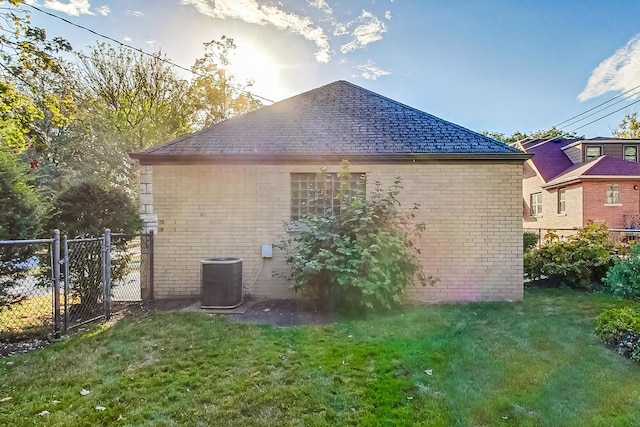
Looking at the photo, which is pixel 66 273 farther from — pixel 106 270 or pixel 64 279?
pixel 106 270

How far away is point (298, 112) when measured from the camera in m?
8.93

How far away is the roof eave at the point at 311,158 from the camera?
23.7 ft

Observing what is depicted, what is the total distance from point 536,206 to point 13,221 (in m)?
25.9

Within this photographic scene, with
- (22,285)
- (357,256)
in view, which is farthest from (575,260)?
(22,285)

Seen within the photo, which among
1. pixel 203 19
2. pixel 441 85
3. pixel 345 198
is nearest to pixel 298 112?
pixel 345 198

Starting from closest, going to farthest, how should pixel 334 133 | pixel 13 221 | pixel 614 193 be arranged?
pixel 13 221, pixel 334 133, pixel 614 193

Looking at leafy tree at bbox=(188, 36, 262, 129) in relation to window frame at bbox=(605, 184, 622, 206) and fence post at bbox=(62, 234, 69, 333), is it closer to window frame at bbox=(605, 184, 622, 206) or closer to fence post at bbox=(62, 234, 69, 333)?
Answer: fence post at bbox=(62, 234, 69, 333)

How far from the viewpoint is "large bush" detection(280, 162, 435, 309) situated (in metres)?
6.03

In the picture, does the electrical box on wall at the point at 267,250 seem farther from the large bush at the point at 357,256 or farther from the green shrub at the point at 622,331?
the green shrub at the point at 622,331

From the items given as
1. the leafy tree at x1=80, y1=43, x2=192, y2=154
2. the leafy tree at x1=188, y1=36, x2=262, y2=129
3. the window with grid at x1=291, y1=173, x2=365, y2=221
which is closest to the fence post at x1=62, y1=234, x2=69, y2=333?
the window with grid at x1=291, y1=173, x2=365, y2=221

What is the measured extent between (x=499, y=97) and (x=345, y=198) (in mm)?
12926

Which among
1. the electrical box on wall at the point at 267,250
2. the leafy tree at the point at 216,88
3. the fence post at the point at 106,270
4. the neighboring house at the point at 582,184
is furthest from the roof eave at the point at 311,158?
the leafy tree at the point at 216,88

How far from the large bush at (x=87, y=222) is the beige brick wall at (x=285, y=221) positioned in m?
0.94

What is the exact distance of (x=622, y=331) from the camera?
4531mm
